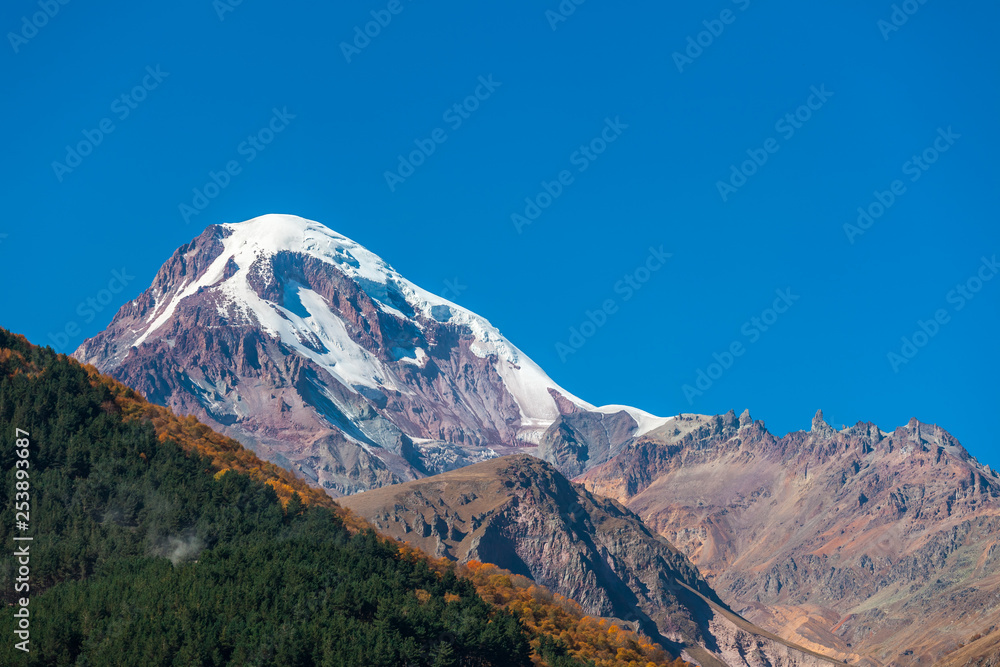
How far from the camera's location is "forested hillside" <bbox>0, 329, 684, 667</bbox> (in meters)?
81.6

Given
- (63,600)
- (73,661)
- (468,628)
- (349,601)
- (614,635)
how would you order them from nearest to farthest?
(73,661), (63,600), (349,601), (468,628), (614,635)

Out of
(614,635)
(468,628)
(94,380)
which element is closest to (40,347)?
(94,380)

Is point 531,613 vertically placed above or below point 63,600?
above

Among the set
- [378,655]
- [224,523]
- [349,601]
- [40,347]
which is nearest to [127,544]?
[224,523]

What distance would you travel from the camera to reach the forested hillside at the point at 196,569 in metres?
81.6

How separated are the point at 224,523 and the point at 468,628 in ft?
94.0

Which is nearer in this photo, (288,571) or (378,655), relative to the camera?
(378,655)

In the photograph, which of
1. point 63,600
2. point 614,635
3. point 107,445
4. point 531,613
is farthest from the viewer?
point 614,635

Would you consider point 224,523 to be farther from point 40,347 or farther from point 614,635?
point 614,635

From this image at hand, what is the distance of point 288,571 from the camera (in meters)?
96.8

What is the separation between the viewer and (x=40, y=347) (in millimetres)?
138375

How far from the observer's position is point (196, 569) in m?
94.6

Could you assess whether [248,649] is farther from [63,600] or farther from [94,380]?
[94,380]

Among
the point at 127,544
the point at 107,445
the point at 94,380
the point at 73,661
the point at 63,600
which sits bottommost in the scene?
the point at 73,661
